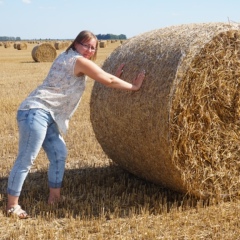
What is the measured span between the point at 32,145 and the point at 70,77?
2.45 feet

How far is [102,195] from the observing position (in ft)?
18.2

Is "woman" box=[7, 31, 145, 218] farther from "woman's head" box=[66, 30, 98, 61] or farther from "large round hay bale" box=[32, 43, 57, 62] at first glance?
"large round hay bale" box=[32, 43, 57, 62]

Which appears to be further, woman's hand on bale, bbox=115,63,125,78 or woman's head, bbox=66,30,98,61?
woman's hand on bale, bbox=115,63,125,78

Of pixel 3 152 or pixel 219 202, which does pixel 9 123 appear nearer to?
pixel 3 152

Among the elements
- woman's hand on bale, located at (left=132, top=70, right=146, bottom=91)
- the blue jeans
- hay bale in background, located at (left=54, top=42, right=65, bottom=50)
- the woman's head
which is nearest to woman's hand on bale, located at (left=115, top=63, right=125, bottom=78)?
woman's hand on bale, located at (left=132, top=70, right=146, bottom=91)

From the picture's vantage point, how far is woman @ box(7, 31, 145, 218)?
4.86 meters

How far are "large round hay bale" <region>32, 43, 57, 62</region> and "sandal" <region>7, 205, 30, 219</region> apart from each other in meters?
21.1

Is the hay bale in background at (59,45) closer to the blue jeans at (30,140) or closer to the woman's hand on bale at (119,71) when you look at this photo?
the woman's hand on bale at (119,71)

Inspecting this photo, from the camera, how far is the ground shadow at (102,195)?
507cm

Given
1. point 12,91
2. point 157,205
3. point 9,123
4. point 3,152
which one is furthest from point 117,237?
point 12,91

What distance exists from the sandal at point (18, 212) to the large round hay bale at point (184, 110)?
1.33 m

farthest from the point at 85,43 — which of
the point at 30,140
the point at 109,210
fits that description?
the point at 109,210

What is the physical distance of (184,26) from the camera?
18.1ft

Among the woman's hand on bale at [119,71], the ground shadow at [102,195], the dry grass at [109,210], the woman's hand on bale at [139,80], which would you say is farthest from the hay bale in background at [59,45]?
the woman's hand on bale at [139,80]
